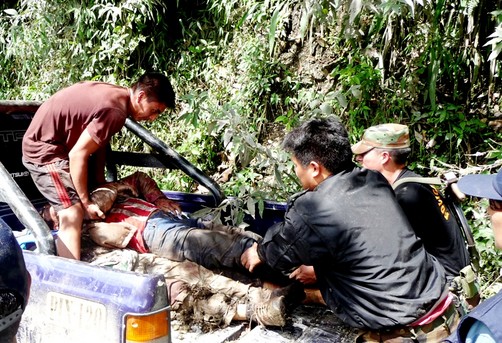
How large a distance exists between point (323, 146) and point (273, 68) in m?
3.82

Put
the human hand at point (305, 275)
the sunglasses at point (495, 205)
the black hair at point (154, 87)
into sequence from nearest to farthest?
the sunglasses at point (495, 205) < the human hand at point (305, 275) < the black hair at point (154, 87)

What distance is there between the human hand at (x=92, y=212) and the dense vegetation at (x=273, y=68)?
77 centimetres

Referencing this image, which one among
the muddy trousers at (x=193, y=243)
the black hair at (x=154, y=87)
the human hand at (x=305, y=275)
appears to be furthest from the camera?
the black hair at (x=154, y=87)

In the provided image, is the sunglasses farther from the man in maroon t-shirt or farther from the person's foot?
the man in maroon t-shirt

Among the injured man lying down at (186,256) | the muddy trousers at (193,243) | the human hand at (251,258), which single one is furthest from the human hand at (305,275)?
the muddy trousers at (193,243)

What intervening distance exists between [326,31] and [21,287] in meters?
5.16

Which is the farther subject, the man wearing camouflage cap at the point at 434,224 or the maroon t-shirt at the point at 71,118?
the maroon t-shirt at the point at 71,118

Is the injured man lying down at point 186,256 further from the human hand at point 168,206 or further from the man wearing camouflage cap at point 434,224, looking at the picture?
the man wearing camouflage cap at point 434,224

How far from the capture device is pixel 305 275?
8.58 feet

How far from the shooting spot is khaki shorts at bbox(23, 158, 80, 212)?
306 centimetres

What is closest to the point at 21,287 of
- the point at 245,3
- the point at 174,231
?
the point at 174,231

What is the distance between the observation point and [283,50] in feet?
20.2

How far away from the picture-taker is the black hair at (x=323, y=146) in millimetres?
2400

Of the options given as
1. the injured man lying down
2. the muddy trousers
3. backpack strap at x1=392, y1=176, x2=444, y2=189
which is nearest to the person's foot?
the injured man lying down
